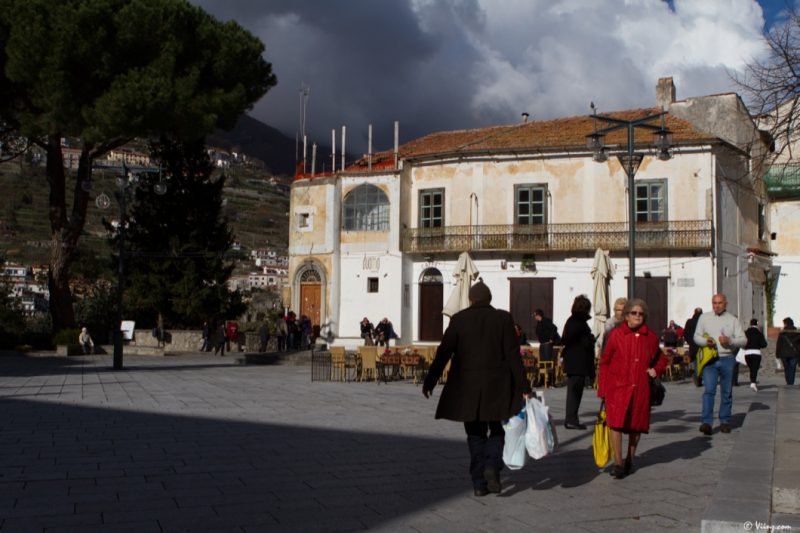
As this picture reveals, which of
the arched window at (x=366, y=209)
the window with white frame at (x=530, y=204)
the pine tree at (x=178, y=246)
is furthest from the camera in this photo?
the pine tree at (x=178, y=246)

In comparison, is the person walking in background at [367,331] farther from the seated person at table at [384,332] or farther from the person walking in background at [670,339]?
the person walking in background at [670,339]

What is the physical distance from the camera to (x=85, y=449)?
8625mm

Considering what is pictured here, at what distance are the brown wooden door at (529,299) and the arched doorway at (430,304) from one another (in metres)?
2.96

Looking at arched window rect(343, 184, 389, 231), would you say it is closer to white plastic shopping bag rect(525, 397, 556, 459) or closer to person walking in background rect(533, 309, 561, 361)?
person walking in background rect(533, 309, 561, 361)

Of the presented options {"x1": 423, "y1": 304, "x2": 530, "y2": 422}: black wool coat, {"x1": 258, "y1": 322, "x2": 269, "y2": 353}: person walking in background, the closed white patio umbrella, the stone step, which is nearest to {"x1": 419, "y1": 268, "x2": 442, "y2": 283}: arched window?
{"x1": 258, "y1": 322, "x2": 269, "y2": 353}: person walking in background

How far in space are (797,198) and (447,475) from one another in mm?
35960

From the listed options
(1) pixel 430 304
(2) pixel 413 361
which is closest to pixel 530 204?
(1) pixel 430 304

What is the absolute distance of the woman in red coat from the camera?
22.9ft

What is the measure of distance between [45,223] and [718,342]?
79098 millimetres

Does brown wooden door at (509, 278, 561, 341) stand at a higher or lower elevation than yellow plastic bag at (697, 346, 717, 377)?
higher

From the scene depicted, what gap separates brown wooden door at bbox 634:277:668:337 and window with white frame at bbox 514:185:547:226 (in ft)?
14.3

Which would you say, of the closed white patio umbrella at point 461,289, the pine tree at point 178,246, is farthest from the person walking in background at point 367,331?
the closed white patio umbrella at point 461,289

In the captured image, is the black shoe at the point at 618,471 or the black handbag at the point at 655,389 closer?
the black shoe at the point at 618,471

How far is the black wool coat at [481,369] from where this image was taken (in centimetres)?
627
